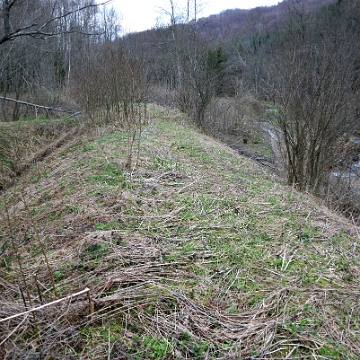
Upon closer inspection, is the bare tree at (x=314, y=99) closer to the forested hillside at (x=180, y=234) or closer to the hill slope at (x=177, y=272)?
the forested hillside at (x=180, y=234)

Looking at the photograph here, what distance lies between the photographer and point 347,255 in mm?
3170

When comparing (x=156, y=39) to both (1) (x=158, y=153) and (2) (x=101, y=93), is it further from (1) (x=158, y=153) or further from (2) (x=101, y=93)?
(1) (x=158, y=153)

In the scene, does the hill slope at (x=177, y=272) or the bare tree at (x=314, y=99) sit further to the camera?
the bare tree at (x=314, y=99)

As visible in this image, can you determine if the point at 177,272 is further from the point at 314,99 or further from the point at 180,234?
the point at 314,99

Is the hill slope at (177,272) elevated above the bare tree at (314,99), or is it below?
below

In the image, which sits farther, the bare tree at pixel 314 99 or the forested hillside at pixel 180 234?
the bare tree at pixel 314 99

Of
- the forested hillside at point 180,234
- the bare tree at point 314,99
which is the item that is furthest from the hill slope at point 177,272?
the bare tree at point 314,99

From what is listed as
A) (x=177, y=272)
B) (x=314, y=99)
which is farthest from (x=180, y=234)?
(x=314, y=99)

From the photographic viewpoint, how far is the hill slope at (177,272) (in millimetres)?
2125

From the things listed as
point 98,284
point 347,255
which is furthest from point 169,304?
point 347,255

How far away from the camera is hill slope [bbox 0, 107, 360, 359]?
2125mm

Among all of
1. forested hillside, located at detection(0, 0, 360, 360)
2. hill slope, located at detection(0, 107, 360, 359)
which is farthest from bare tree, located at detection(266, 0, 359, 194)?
hill slope, located at detection(0, 107, 360, 359)

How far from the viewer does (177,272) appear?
2.80m

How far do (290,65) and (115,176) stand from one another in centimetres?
397
